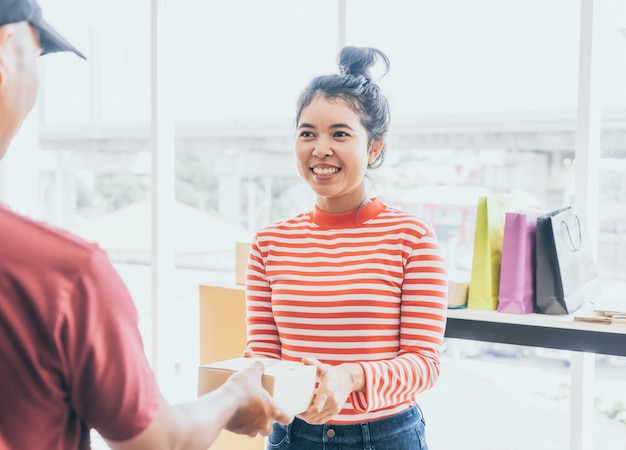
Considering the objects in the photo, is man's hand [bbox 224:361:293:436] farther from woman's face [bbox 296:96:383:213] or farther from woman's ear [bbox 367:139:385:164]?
woman's ear [bbox 367:139:385:164]

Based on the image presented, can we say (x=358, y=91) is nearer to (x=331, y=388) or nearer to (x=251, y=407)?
(x=331, y=388)

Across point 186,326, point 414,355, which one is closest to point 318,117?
point 414,355

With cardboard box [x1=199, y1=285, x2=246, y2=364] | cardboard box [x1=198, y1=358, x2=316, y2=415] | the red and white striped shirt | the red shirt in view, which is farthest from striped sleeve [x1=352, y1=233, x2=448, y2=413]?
cardboard box [x1=199, y1=285, x2=246, y2=364]

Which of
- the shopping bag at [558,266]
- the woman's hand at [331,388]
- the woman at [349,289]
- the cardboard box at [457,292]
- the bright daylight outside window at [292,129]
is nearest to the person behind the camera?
the woman's hand at [331,388]

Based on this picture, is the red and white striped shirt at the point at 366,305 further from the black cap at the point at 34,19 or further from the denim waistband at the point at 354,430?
the black cap at the point at 34,19

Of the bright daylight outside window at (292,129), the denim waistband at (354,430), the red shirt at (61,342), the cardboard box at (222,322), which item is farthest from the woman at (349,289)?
the cardboard box at (222,322)

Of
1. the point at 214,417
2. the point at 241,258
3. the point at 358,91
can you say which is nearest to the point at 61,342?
the point at 214,417

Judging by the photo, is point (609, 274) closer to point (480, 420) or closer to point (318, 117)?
point (480, 420)

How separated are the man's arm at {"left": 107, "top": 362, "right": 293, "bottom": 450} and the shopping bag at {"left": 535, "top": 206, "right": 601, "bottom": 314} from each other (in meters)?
0.91

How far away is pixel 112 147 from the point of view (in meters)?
3.04

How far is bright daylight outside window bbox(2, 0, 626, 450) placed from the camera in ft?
7.01

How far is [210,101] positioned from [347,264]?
59.8 inches

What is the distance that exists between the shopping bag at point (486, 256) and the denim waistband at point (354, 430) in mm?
526

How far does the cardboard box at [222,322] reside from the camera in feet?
7.34
